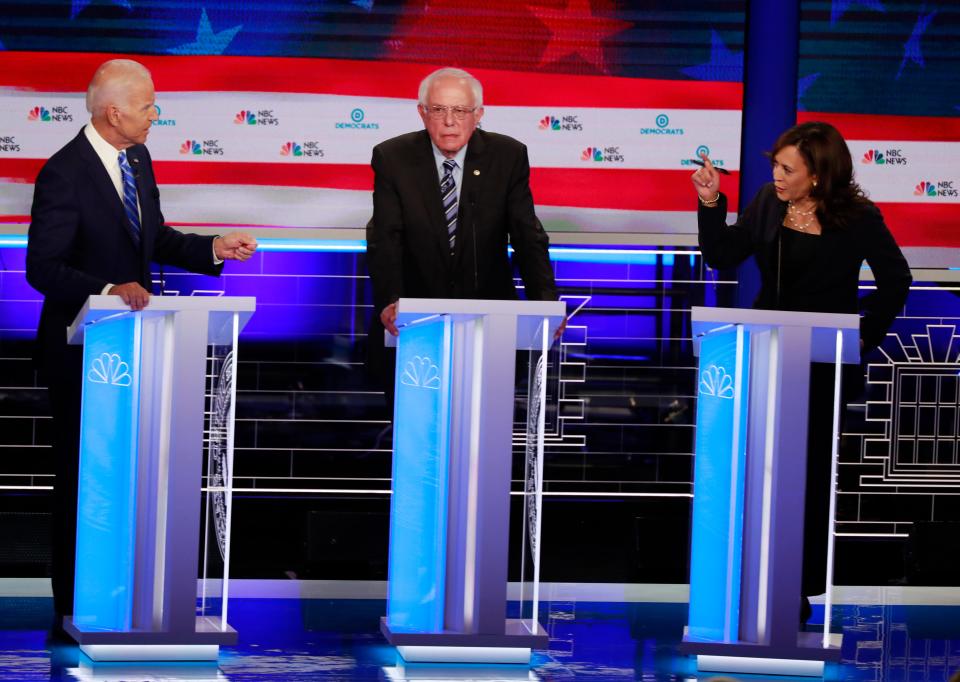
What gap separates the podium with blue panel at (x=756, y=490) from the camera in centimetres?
393

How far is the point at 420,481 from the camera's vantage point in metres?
3.98

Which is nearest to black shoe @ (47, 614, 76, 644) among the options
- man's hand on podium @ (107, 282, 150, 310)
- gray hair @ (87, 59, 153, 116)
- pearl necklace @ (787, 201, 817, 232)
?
man's hand on podium @ (107, 282, 150, 310)

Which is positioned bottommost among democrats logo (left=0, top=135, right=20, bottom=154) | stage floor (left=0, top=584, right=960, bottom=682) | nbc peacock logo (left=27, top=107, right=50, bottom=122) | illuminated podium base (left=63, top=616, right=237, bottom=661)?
stage floor (left=0, top=584, right=960, bottom=682)

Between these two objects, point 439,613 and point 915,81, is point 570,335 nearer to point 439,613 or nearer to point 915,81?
point 915,81

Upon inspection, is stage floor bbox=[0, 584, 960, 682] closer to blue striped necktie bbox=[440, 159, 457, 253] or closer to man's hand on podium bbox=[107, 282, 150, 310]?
man's hand on podium bbox=[107, 282, 150, 310]

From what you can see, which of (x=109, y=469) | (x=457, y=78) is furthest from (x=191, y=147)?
(x=109, y=469)

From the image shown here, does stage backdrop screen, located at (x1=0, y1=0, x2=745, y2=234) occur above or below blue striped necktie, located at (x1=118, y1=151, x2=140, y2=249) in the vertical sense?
above

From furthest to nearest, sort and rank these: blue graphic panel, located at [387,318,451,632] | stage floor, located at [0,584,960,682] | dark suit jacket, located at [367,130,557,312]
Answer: dark suit jacket, located at [367,130,557,312], blue graphic panel, located at [387,318,451,632], stage floor, located at [0,584,960,682]

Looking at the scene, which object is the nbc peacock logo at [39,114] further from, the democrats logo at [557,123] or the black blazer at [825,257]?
the black blazer at [825,257]

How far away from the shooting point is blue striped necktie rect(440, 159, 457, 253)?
456 centimetres

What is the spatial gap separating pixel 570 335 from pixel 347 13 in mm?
1629

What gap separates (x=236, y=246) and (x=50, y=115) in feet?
6.18

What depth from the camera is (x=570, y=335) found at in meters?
6.48

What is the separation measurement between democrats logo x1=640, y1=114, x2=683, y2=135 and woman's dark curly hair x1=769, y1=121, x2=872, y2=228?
162cm
